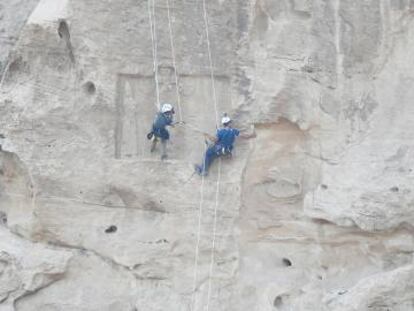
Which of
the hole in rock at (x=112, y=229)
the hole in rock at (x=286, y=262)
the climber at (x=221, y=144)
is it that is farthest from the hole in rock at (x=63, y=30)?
the hole in rock at (x=286, y=262)

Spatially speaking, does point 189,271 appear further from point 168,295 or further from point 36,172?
point 36,172

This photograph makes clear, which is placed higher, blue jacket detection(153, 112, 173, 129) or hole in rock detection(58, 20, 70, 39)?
hole in rock detection(58, 20, 70, 39)

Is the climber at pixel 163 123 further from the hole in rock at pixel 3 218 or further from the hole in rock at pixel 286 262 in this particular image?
the hole in rock at pixel 286 262

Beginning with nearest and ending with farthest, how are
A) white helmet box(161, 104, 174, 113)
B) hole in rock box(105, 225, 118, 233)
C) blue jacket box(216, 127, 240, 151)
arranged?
white helmet box(161, 104, 174, 113), blue jacket box(216, 127, 240, 151), hole in rock box(105, 225, 118, 233)

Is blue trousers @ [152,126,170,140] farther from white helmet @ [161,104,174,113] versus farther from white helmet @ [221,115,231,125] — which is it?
white helmet @ [221,115,231,125]

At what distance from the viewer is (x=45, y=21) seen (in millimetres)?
8492

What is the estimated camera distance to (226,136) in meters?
8.55

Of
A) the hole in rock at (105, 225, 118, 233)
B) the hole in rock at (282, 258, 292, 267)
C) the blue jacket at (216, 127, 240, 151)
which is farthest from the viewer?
the hole in rock at (282, 258, 292, 267)

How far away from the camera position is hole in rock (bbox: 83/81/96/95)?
340 inches

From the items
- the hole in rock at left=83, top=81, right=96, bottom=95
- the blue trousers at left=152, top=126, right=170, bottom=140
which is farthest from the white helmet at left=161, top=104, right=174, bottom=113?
the hole in rock at left=83, top=81, right=96, bottom=95

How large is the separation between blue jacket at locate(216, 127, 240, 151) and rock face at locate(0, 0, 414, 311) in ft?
1.25

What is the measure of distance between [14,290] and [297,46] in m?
4.50

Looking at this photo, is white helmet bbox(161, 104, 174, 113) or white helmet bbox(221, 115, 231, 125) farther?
white helmet bbox(221, 115, 231, 125)

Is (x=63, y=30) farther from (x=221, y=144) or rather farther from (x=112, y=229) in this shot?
(x=112, y=229)
